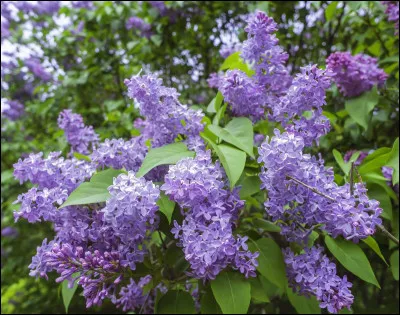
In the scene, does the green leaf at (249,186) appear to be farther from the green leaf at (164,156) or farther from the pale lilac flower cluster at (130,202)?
the pale lilac flower cluster at (130,202)

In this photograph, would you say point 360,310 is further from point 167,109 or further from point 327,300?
point 167,109

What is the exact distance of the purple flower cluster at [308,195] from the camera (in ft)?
3.51

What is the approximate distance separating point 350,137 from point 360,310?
101 centimetres

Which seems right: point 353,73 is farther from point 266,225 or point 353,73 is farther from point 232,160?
point 232,160

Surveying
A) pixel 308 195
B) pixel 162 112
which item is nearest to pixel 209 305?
pixel 308 195

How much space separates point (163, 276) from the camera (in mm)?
1443

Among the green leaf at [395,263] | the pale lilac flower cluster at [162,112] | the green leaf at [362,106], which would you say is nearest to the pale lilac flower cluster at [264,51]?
the pale lilac flower cluster at [162,112]

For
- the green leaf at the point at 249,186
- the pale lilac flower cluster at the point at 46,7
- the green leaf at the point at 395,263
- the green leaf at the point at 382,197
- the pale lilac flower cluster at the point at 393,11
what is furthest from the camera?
the pale lilac flower cluster at the point at 46,7

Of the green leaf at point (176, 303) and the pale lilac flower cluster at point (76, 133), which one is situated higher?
the pale lilac flower cluster at point (76, 133)

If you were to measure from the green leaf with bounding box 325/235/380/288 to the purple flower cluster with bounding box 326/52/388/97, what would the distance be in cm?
77

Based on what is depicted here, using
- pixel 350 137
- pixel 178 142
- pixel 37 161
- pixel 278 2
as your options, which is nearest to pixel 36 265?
pixel 37 161

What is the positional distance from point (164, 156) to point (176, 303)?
512mm

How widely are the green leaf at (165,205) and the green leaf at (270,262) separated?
0.37m

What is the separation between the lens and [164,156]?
117cm
